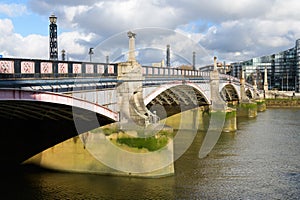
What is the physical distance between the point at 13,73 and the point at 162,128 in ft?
26.2

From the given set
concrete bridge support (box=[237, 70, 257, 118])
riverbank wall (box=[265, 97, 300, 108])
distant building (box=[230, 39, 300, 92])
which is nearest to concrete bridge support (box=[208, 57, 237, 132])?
concrete bridge support (box=[237, 70, 257, 118])

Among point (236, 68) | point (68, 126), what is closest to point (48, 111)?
point (68, 126)

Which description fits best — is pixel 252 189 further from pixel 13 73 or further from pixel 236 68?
pixel 236 68

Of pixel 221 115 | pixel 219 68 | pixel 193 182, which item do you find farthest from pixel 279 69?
pixel 193 182

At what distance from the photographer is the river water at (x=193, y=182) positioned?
16.0m

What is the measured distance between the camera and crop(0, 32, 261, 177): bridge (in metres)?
12.7

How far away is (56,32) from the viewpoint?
66.3 ft

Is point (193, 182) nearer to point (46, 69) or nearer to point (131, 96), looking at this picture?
point (131, 96)

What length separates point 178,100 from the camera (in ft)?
109

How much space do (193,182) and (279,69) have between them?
8611 cm

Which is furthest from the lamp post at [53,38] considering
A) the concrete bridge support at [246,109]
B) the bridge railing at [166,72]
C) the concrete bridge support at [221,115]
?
the concrete bridge support at [246,109]

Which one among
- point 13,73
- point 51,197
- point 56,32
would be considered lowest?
point 51,197

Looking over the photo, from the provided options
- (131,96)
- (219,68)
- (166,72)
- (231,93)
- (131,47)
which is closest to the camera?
(131,96)

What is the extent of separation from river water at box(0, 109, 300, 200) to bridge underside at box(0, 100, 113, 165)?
1.20 meters
